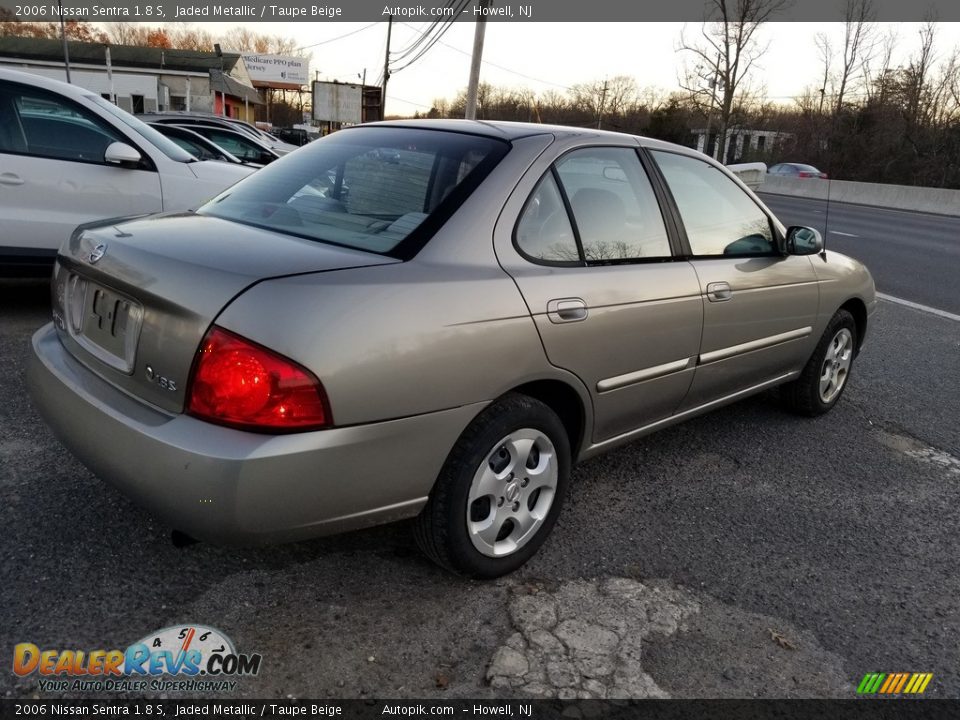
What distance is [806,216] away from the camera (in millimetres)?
19516

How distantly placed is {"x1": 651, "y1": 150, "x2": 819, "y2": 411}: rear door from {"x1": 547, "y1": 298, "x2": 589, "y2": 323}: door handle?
843mm

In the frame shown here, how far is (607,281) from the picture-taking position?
2.83 m

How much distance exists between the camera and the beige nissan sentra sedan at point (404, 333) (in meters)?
2.04

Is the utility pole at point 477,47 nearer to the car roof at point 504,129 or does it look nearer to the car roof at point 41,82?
the car roof at point 41,82

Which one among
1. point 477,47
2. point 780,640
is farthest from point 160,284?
point 477,47

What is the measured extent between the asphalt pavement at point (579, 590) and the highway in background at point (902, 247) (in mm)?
1900

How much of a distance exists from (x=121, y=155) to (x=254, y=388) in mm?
4041

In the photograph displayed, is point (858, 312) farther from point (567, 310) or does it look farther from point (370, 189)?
point (370, 189)

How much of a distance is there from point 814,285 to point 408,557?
277 centimetres

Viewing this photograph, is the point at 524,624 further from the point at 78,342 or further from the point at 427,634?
the point at 78,342

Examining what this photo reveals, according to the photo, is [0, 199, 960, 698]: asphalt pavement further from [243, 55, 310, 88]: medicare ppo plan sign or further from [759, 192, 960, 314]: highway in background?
[243, 55, 310, 88]: medicare ppo plan sign

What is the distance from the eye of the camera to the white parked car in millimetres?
5117

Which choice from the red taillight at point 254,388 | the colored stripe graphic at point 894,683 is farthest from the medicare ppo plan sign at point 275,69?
the colored stripe graphic at point 894,683

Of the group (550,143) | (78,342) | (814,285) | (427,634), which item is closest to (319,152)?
(550,143)
